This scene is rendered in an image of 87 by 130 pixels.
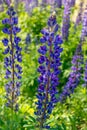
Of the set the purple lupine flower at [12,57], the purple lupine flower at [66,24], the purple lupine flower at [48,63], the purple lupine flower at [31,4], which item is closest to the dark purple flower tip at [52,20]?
the purple lupine flower at [48,63]

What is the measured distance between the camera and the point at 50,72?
10.8 feet

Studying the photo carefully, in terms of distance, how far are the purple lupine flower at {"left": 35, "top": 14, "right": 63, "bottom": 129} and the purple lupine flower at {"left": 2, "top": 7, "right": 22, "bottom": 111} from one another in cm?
47

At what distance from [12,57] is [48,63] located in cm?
64

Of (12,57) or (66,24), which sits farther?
(66,24)

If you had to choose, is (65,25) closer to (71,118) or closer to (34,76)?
(34,76)

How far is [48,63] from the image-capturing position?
10.6 feet

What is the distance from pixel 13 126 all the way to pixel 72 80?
1.54m

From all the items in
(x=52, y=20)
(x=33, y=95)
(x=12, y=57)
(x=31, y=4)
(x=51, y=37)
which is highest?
(x=52, y=20)

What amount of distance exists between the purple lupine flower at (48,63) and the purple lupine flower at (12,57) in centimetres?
47

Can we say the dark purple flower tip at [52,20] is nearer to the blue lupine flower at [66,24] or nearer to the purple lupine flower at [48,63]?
the purple lupine flower at [48,63]

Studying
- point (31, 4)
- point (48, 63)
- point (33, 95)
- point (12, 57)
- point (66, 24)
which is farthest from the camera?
point (31, 4)

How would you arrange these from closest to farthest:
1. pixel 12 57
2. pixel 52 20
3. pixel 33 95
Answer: pixel 52 20 < pixel 12 57 < pixel 33 95

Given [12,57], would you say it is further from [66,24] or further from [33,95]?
[66,24]

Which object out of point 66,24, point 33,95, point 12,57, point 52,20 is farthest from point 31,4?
point 52,20
